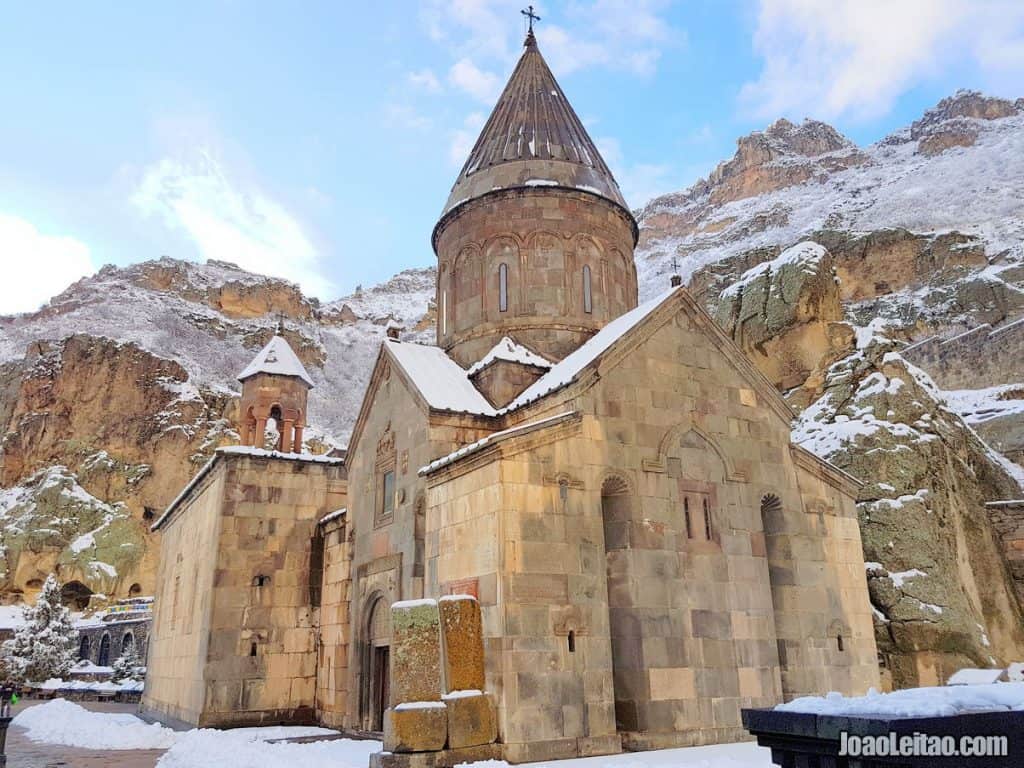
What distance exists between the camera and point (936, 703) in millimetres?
2732

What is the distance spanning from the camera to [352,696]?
11.4 metres

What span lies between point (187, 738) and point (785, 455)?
29.4ft

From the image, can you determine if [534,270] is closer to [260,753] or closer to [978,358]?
[260,753]

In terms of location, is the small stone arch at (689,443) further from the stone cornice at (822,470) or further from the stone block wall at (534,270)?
the stone block wall at (534,270)

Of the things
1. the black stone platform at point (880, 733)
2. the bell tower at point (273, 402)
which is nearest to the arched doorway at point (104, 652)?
the bell tower at point (273, 402)

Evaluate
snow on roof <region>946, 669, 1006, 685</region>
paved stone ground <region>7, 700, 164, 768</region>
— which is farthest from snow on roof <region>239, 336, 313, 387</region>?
snow on roof <region>946, 669, 1006, 685</region>

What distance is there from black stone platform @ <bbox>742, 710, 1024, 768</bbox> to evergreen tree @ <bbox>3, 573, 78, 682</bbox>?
99.9 feet

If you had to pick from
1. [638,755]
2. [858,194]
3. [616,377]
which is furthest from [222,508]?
[858,194]

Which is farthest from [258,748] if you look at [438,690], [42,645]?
[42,645]

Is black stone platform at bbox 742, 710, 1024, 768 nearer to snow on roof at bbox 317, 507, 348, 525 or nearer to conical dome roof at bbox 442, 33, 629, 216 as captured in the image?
snow on roof at bbox 317, 507, 348, 525

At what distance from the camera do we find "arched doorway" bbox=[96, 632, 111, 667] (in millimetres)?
30078

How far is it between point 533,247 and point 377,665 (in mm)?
7283

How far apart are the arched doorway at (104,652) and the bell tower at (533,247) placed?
2446cm

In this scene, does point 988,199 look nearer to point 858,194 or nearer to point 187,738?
point 858,194
